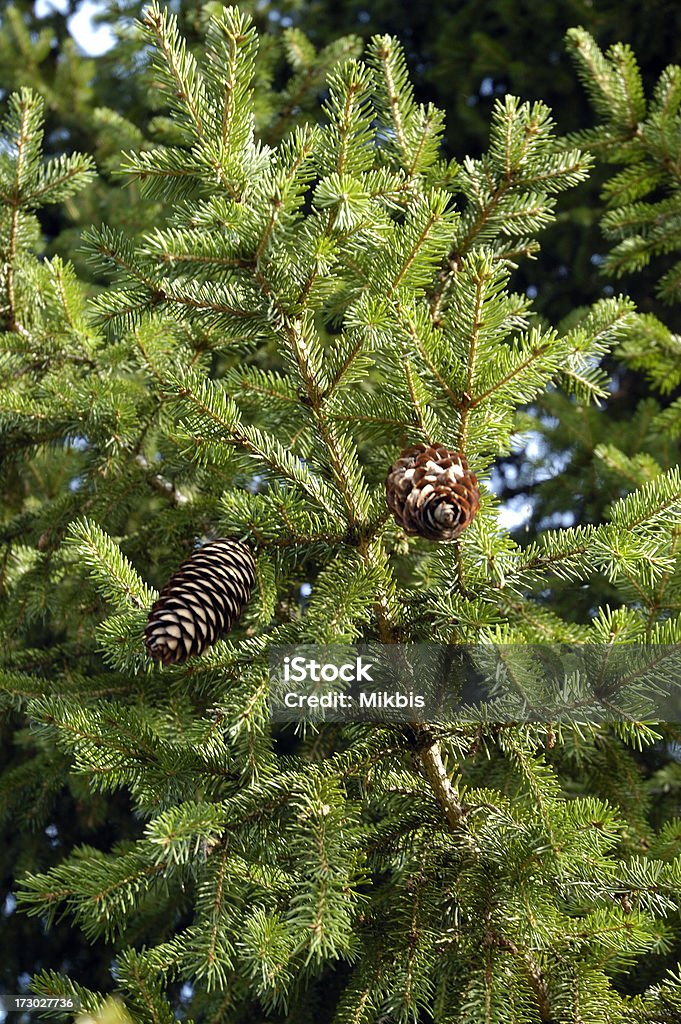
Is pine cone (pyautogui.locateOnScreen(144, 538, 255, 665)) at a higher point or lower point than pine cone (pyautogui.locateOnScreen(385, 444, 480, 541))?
lower

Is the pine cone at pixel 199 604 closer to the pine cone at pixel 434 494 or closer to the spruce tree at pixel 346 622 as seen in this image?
the spruce tree at pixel 346 622

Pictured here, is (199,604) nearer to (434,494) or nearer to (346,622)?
(346,622)

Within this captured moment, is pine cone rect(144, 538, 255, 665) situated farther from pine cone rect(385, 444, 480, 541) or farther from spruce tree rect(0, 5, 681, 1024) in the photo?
pine cone rect(385, 444, 480, 541)

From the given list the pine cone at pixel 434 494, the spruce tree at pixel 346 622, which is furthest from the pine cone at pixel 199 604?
the pine cone at pixel 434 494

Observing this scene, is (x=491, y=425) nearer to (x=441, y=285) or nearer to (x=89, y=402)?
(x=441, y=285)

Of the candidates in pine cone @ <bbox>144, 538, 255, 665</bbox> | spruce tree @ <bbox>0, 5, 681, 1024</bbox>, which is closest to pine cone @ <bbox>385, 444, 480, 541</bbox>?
spruce tree @ <bbox>0, 5, 681, 1024</bbox>
